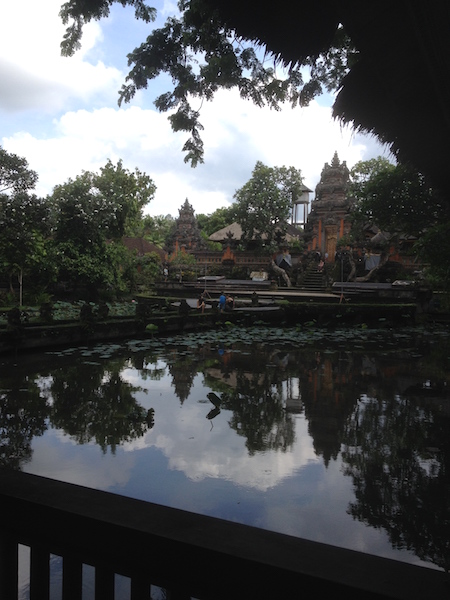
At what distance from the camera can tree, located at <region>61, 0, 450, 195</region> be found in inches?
88.4

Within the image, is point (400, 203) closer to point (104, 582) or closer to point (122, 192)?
point (122, 192)

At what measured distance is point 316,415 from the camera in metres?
5.25

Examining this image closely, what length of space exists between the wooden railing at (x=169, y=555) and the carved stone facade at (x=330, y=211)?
2914cm

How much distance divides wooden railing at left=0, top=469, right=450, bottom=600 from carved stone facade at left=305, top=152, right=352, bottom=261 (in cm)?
2914

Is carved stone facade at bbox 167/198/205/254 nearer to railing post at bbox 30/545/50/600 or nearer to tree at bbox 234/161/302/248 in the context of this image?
tree at bbox 234/161/302/248

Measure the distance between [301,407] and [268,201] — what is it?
24.9 m

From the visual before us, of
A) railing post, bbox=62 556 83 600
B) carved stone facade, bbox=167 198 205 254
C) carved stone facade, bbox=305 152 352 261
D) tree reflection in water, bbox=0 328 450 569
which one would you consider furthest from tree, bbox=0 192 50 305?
carved stone facade, bbox=167 198 205 254

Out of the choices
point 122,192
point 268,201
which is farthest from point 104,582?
point 268,201

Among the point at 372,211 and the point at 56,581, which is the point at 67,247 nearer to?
the point at 372,211

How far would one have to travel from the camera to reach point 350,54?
A: 4.50 meters

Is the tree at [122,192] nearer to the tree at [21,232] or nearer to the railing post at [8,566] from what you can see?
the tree at [21,232]

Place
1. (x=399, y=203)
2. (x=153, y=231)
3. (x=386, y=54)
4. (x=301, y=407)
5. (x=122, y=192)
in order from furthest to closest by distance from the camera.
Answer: (x=153, y=231) < (x=122, y=192) < (x=399, y=203) < (x=301, y=407) < (x=386, y=54)

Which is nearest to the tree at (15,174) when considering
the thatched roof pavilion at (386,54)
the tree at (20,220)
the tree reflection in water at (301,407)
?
the tree at (20,220)

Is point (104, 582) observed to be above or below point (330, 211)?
below
